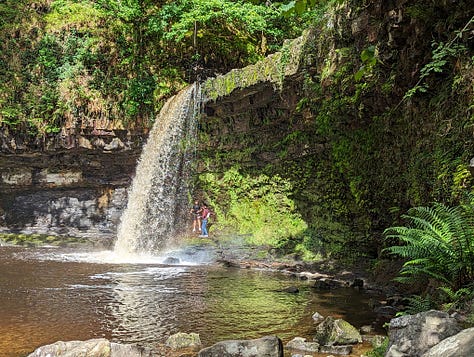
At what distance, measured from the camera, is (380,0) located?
6605mm

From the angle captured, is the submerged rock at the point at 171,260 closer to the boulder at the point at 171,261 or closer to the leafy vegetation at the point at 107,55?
the boulder at the point at 171,261

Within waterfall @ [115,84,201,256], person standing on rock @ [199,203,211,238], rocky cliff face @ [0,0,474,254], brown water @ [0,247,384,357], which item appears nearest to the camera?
brown water @ [0,247,384,357]

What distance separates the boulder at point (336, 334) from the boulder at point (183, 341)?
4.03 feet

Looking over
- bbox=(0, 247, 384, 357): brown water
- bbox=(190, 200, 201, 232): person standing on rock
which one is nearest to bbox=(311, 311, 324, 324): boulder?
bbox=(0, 247, 384, 357): brown water

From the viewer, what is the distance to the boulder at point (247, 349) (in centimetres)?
371

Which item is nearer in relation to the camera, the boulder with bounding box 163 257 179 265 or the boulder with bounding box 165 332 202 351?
the boulder with bounding box 165 332 202 351

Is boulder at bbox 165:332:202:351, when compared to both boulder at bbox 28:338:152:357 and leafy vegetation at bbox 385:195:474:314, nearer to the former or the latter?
boulder at bbox 28:338:152:357

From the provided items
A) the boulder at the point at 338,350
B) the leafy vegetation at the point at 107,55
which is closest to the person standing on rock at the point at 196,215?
the leafy vegetation at the point at 107,55

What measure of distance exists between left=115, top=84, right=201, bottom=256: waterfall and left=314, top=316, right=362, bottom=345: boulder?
31.8 feet

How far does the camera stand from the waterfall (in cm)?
1399

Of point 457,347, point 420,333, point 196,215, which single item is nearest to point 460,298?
point 420,333

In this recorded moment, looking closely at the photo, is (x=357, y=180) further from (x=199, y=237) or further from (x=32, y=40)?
(x=32, y=40)

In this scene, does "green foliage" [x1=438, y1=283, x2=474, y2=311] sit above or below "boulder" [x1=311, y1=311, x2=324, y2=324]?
above

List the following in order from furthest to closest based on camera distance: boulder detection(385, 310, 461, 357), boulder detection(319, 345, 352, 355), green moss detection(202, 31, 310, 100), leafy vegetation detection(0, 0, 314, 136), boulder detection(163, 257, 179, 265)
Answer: leafy vegetation detection(0, 0, 314, 136), boulder detection(163, 257, 179, 265), green moss detection(202, 31, 310, 100), boulder detection(319, 345, 352, 355), boulder detection(385, 310, 461, 357)
